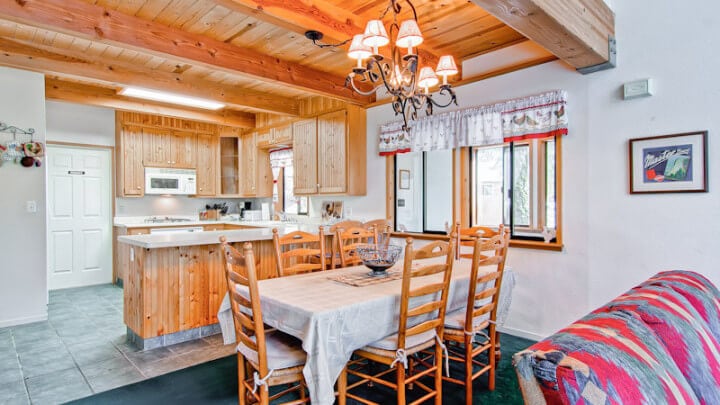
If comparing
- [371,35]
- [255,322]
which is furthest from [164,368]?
[371,35]

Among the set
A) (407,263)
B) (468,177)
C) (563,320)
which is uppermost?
(468,177)

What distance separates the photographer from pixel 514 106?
3.29 m

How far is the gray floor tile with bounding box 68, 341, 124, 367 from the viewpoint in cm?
291

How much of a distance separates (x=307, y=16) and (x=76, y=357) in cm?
308

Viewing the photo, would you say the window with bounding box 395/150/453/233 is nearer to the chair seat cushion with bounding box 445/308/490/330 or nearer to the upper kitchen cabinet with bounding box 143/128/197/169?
the chair seat cushion with bounding box 445/308/490/330

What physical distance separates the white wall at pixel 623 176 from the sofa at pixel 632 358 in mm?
1673

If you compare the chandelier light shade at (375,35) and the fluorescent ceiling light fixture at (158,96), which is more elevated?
the fluorescent ceiling light fixture at (158,96)

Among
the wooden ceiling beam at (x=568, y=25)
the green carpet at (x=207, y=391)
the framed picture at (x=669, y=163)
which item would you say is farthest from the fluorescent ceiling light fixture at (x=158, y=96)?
the framed picture at (x=669, y=163)

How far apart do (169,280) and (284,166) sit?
10.1ft

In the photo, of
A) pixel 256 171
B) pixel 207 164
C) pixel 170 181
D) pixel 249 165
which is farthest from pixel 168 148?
pixel 256 171

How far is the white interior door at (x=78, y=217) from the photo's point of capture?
5.22m

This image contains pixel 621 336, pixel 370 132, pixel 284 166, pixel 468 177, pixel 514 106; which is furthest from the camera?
pixel 284 166

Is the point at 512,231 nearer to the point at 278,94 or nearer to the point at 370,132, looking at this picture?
the point at 370,132

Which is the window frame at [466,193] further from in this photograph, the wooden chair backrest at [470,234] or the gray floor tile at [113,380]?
the gray floor tile at [113,380]
